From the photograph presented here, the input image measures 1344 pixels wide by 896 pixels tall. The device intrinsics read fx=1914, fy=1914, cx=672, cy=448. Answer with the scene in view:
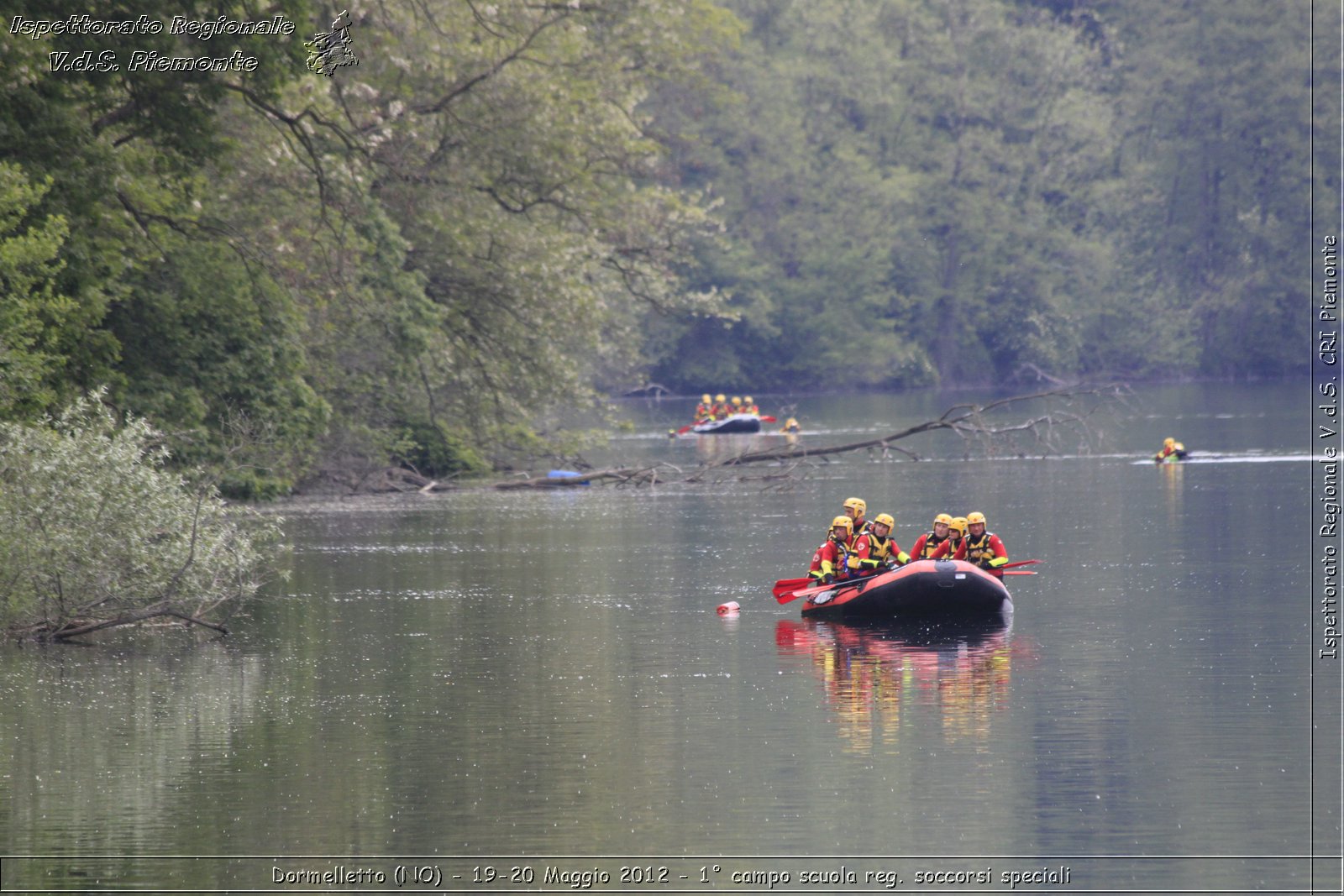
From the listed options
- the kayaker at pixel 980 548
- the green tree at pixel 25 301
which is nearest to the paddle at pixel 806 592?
the kayaker at pixel 980 548

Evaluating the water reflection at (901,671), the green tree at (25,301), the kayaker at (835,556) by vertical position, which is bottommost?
the water reflection at (901,671)

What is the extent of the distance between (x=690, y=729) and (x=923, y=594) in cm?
619

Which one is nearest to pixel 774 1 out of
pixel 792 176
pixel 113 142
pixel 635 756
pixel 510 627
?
pixel 792 176

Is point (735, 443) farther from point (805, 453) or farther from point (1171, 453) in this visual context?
point (1171, 453)

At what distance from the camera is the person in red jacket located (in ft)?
73.8

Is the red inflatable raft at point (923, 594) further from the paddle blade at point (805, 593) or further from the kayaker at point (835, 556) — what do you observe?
the kayaker at point (835, 556)

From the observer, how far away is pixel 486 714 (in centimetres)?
1655

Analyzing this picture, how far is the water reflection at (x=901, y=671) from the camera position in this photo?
52.1ft

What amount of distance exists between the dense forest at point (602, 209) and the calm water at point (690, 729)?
4.04 meters

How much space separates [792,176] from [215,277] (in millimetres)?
62153

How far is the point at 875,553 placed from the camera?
22.6m

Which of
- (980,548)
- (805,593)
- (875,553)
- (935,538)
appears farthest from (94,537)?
(980,548)

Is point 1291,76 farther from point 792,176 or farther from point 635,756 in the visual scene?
point 635,756

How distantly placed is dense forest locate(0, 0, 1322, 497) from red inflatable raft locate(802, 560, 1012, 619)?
7.27 m
